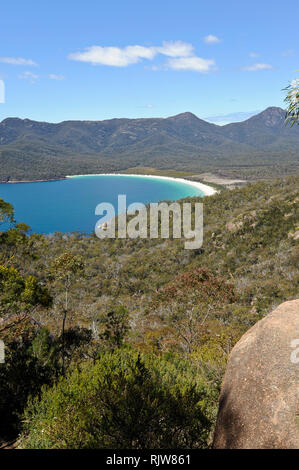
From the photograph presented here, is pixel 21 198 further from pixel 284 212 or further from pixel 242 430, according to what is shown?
pixel 242 430

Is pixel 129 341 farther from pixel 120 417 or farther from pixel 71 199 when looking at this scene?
pixel 71 199

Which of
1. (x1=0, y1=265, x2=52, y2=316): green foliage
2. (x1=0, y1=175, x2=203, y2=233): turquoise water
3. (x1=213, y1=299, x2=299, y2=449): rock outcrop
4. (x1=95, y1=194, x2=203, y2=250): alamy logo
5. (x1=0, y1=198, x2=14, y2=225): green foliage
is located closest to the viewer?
(x1=213, y1=299, x2=299, y2=449): rock outcrop

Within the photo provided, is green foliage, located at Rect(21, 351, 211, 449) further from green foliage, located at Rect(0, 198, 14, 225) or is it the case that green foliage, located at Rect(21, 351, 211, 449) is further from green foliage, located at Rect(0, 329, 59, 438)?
green foliage, located at Rect(0, 198, 14, 225)

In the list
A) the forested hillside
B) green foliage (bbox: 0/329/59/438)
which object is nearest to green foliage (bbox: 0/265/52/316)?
the forested hillside

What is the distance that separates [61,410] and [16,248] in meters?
7.54

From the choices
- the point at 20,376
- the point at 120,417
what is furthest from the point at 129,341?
the point at 120,417

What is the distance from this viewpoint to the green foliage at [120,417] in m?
7.26

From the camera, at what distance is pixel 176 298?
57.2ft

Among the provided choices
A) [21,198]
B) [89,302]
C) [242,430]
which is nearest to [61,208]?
[21,198]

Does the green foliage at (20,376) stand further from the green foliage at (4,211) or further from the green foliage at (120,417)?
the green foliage at (4,211)

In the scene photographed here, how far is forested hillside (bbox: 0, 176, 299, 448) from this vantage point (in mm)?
7723

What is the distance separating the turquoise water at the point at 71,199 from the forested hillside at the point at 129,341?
8153 cm

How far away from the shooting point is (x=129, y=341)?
20.0m

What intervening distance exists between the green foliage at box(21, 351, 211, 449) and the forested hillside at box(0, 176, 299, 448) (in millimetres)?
29
